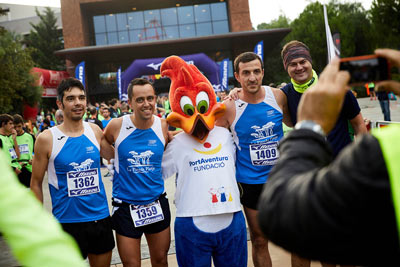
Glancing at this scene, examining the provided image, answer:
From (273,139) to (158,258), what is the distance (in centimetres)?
168

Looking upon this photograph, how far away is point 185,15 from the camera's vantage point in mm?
36125

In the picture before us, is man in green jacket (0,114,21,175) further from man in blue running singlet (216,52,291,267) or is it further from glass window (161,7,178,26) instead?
glass window (161,7,178,26)

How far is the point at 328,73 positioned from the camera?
1229 millimetres

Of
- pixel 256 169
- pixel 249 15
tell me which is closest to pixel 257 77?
pixel 256 169

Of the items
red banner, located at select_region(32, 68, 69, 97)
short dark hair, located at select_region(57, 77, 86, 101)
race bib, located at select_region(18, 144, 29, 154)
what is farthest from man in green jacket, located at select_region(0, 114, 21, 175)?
red banner, located at select_region(32, 68, 69, 97)

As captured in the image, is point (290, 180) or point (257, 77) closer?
point (290, 180)

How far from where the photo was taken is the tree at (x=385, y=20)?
119ft

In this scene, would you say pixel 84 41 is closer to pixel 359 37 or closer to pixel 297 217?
pixel 359 37

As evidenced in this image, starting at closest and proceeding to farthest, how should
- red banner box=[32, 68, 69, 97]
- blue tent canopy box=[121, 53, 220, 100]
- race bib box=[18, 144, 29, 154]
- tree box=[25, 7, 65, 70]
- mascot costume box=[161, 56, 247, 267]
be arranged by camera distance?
mascot costume box=[161, 56, 247, 267] → race bib box=[18, 144, 29, 154] → blue tent canopy box=[121, 53, 220, 100] → red banner box=[32, 68, 69, 97] → tree box=[25, 7, 65, 70]

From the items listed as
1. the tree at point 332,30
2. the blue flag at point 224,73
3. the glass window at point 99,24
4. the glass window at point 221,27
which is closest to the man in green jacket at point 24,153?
the blue flag at point 224,73

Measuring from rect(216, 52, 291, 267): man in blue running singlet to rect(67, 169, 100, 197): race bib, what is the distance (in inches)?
54.1

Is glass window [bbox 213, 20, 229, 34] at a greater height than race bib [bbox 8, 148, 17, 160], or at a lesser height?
greater

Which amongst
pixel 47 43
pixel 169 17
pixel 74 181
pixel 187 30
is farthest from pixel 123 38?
pixel 74 181

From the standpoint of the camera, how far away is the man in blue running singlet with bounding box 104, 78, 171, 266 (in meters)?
3.71
